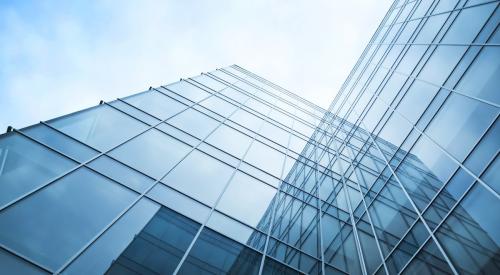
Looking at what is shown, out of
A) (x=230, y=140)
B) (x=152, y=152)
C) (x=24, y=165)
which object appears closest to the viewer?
A: (x=24, y=165)

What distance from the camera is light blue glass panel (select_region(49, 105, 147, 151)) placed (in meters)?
10.9

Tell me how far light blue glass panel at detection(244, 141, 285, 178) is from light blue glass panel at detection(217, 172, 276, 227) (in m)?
1.38

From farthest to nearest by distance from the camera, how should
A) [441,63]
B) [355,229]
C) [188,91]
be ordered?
1. [188,91]
2. [355,229]
3. [441,63]

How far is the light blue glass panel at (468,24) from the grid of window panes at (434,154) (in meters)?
0.05

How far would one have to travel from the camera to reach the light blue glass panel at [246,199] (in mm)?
12031

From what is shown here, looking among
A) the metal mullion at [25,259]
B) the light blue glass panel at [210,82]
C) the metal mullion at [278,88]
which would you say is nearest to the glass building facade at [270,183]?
the metal mullion at [25,259]

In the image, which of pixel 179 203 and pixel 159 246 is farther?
pixel 179 203

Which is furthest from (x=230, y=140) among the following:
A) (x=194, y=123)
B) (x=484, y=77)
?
(x=484, y=77)

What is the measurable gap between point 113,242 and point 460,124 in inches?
364

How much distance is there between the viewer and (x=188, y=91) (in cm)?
1845

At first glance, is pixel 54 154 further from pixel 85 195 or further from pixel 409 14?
pixel 409 14

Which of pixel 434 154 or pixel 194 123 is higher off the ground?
pixel 434 154

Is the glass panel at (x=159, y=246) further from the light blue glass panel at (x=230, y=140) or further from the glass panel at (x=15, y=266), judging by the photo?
the light blue glass panel at (x=230, y=140)

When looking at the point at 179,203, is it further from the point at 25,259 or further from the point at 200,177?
the point at 25,259
